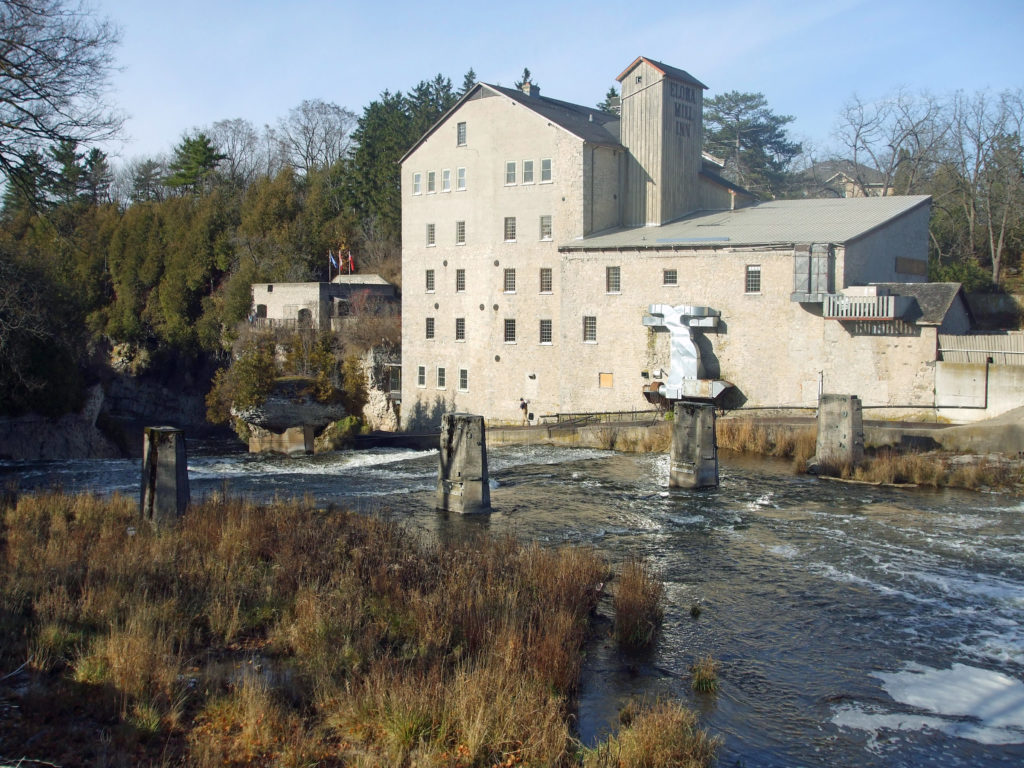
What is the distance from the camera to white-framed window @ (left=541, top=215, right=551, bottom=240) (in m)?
40.2

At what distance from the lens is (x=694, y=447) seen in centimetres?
2106

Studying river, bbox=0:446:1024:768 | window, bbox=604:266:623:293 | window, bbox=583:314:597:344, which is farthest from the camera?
window, bbox=583:314:597:344

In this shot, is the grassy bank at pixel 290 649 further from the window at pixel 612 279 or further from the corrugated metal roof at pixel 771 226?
the window at pixel 612 279

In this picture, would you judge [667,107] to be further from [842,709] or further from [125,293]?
[125,293]

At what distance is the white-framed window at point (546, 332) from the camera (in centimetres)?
4044

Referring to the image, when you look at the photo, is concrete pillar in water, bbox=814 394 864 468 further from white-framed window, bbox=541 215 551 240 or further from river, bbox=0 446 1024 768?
white-framed window, bbox=541 215 551 240

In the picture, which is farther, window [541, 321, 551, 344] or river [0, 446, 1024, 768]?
window [541, 321, 551, 344]

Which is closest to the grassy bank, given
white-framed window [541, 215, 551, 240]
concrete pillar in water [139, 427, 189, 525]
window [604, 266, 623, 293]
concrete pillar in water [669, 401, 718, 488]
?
concrete pillar in water [139, 427, 189, 525]

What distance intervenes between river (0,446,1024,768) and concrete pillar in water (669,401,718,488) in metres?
0.47

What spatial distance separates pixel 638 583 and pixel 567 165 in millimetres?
30288

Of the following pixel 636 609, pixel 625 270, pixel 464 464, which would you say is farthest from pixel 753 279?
pixel 636 609

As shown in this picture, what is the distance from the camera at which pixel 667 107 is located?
39.2m

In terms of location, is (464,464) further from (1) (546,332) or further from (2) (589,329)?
(1) (546,332)

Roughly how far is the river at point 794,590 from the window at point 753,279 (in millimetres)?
10414
